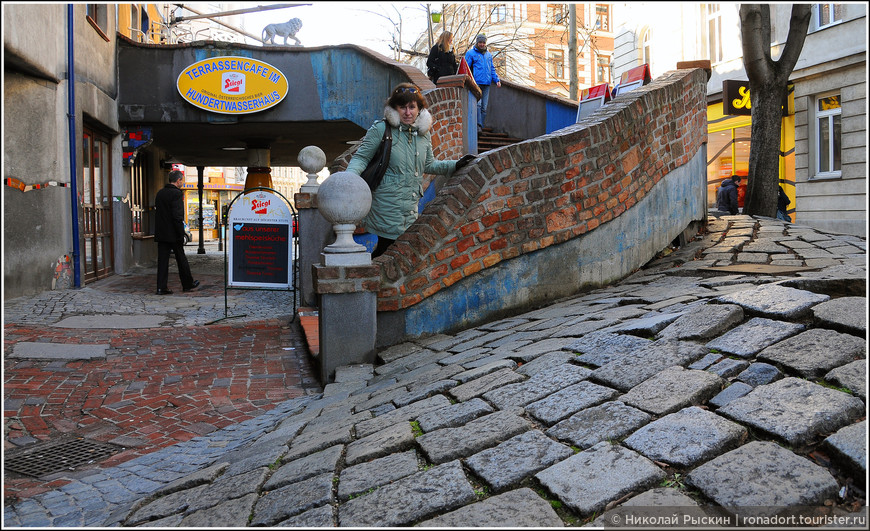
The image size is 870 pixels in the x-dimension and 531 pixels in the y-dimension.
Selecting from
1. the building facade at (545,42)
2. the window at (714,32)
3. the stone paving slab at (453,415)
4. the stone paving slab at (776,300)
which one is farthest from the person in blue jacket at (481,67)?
the building facade at (545,42)

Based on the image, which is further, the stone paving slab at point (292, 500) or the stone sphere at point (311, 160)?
the stone sphere at point (311, 160)

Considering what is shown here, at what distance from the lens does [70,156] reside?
403 inches

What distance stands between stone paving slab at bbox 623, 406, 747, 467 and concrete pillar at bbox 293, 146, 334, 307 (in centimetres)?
626

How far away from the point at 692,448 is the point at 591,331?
1.77m

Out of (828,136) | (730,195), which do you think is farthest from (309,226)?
(828,136)

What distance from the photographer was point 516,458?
8.93 ft

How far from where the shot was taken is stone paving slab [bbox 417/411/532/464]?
289cm

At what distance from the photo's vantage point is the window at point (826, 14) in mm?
15992

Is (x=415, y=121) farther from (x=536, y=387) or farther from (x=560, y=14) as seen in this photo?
(x=560, y=14)

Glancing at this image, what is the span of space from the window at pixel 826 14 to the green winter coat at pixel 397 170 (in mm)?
14448

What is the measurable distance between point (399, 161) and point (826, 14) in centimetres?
1515

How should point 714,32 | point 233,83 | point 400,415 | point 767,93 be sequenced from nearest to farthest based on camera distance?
point 400,415 < point 767,93 < point 233,83 < point 714,32

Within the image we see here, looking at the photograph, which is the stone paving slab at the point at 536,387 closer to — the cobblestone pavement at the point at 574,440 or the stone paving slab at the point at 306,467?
the cobblestone pavement at the point at 574,440

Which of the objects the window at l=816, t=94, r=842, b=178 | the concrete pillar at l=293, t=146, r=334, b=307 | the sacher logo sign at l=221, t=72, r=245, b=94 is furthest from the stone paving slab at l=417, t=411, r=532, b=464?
the window at l=816, t=94, r=842, b=178
